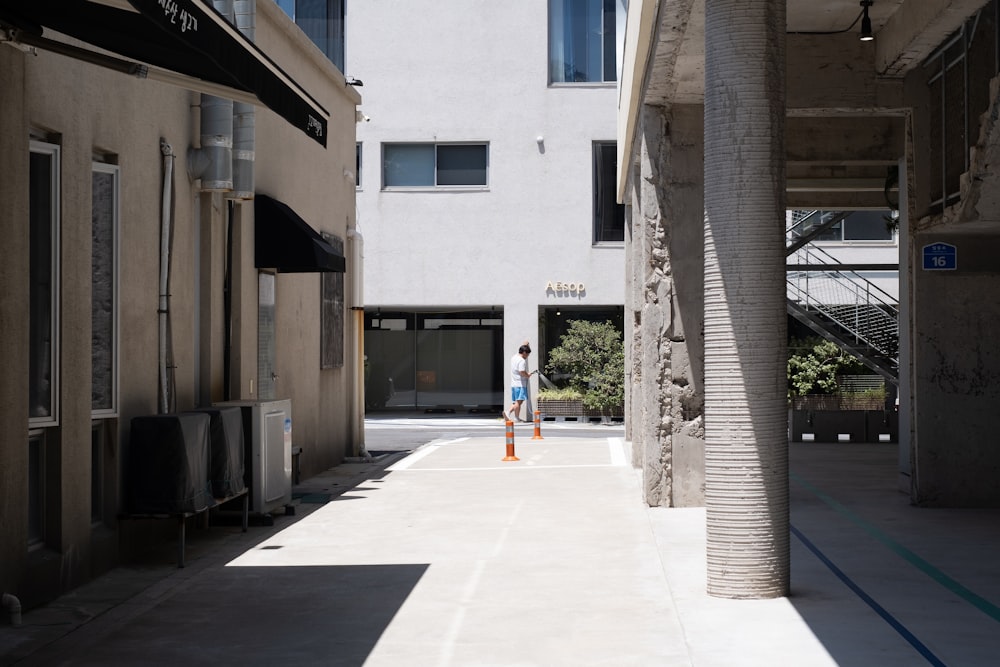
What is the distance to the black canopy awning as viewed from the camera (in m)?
7.60

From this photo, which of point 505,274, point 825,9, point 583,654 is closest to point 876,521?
point 825,9

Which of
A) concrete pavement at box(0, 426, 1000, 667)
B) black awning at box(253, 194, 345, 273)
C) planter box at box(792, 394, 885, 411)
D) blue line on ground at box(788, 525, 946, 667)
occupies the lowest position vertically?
concrete pavement at box(0, 426, 1000, 667)

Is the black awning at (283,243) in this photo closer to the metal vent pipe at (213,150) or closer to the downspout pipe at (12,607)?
the metal vent pipe at (213,150)

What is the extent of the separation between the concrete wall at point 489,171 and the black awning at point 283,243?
56.6 ft

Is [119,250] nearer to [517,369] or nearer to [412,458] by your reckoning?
[412,458]

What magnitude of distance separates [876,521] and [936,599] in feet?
13.8

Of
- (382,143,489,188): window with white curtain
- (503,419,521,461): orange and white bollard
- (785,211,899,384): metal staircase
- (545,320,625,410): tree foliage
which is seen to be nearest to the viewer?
(503,419,521,461): orange and white bollard

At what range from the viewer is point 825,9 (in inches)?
534

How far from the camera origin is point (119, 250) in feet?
34.8

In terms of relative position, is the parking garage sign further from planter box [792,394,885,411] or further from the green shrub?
the green shrub

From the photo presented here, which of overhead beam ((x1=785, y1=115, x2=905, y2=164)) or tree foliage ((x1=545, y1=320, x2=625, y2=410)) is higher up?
overhead beam ((x1=785, y1=115, x2=905, y2=164))

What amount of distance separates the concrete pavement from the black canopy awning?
353cm

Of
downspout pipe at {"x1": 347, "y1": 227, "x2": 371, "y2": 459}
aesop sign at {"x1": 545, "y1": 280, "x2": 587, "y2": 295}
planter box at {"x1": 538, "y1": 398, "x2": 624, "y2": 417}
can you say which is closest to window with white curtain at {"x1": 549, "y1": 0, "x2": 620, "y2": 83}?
aesop sign at {"x1": 545, "y1": 280, "x2": 587, "y2": 295}

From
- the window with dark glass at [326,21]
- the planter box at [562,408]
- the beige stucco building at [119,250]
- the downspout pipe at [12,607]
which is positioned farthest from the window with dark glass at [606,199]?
the downspout pipe at [12,607]
